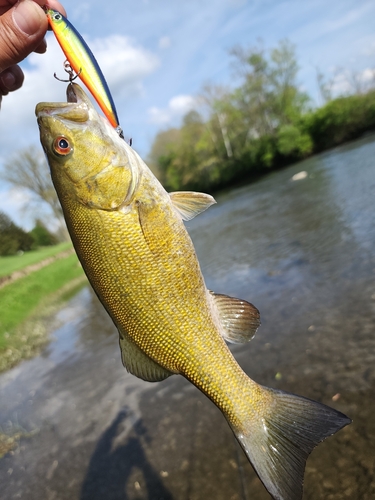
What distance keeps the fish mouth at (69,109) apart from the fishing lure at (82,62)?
8 cm

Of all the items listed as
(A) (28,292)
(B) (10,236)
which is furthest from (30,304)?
(B) (10,236)

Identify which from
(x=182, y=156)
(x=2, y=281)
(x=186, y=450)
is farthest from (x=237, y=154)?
(x=186, y=450)

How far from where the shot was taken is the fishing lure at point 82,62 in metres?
2.14

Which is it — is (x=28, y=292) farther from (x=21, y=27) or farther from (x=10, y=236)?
(x=21, y=27)

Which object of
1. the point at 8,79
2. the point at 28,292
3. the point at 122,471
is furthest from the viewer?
the point at 28,292

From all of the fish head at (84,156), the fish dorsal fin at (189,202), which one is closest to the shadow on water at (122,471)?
the fish dorsal fin at (189,202)

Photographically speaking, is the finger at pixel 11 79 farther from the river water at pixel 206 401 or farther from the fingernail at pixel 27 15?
the river water at pixel 206 401

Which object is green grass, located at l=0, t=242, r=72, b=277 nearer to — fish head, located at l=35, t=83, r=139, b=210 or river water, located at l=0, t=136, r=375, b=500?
river water, located at l=0, t=136, r=375, b=500

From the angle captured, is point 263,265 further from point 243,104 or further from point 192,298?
point 243,104

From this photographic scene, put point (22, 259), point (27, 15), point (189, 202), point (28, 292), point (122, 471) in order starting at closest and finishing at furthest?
point (27, 15)
point (189, 202)
point (122, 471)
point (28, 292)
point (22, 259)

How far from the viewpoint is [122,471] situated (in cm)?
530

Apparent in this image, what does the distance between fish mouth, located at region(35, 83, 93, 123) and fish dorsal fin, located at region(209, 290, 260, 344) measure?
4.61ft

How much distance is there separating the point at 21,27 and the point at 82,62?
1.81 feet

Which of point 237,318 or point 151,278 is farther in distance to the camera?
point 237,318
